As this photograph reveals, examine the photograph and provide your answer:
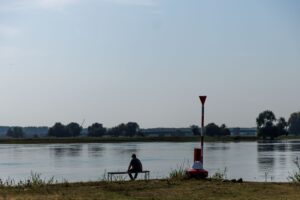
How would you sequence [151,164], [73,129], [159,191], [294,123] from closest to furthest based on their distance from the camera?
[159,191] < [151,164] < [73,129] < [294,123]

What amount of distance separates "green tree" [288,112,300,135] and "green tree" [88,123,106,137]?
59.4 m

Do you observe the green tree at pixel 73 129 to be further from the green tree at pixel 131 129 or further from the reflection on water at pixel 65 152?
the reflection on water at pixel 65 152

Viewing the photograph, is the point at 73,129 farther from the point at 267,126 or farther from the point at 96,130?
the point at 267,126

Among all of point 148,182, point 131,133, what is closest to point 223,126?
point 131,133

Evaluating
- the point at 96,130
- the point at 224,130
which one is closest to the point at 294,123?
the point at 224,130

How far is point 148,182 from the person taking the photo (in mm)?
16531

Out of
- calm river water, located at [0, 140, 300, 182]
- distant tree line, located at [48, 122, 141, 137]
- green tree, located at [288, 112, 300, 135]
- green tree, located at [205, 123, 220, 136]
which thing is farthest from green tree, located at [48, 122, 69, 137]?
calm river water, located at [0, 140, 300, 182]

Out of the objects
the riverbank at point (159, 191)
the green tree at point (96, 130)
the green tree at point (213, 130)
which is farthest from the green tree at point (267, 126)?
the riverbank at point (159, 191)

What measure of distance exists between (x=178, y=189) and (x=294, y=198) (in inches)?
122

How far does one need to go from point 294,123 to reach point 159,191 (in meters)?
175

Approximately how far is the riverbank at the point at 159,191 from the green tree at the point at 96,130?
153716 millimetres

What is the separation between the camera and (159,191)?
47.5 feet

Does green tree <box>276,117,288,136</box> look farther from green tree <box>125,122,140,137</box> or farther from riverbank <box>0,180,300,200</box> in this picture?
riverbank <box>0,180,300,200</box>

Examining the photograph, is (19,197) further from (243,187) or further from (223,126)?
(223,126)
